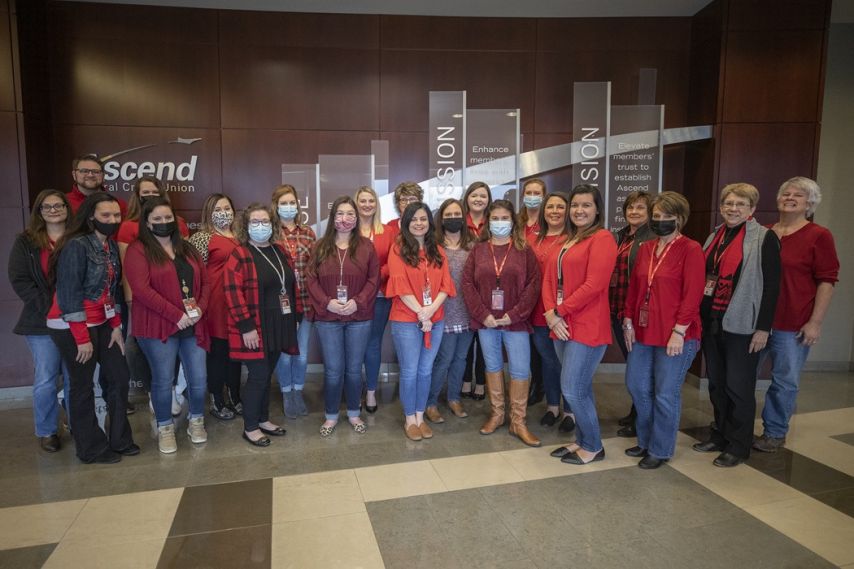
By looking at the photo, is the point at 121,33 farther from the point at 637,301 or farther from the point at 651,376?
the point at 651,376

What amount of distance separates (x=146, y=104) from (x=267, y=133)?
1.19 meters

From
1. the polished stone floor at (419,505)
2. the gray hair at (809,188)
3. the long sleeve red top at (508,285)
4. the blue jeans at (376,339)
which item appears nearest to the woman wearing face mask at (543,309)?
the long sleeve red top at (508,285)

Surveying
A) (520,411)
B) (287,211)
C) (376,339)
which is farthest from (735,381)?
(287,211)

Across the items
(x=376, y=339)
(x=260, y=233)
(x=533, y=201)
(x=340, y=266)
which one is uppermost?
(x=533, y=201)

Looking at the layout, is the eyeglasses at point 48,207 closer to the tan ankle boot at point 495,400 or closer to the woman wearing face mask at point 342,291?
the woman wearing face mask at point 342,291

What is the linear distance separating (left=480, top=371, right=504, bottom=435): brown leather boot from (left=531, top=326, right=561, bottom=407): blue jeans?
1.29ft

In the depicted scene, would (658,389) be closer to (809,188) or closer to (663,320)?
(663,320)

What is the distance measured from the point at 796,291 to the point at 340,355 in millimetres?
3245

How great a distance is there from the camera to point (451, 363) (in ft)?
13.6

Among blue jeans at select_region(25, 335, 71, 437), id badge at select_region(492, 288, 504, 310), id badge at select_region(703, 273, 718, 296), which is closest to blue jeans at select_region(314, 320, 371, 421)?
id badge at select_region(492, 288, 504, 310)

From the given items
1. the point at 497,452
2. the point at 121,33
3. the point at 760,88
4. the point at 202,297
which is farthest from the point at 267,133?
the point at 760,88

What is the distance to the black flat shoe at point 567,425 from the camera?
3877 mm

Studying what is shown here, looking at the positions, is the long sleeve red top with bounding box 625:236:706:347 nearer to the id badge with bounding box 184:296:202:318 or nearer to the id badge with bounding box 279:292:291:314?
the id badge with bounding box 279:292:291:314

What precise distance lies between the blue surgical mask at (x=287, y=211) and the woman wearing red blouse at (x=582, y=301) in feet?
6.50
